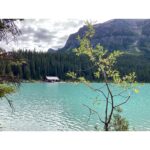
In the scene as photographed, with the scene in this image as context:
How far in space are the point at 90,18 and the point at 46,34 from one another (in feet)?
21.8

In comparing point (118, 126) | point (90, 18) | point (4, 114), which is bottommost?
point (4, 114)

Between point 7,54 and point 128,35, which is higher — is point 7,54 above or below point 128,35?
below

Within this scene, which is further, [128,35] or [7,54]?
[128,35]

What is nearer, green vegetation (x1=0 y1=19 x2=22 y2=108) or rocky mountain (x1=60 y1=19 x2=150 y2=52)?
green vegetation (x1=0 y1=19 x2=22 y2=108)

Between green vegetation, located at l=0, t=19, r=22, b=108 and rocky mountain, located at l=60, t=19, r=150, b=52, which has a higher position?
rocky mountain, located at l=60, t=19, r=150, b=52

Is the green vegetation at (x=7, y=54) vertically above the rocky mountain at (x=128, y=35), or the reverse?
the rocky mountain at (x=128, y=35)

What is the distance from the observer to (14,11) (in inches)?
122

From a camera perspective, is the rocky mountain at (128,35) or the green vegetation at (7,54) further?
the rocky mountain at (128,35)
